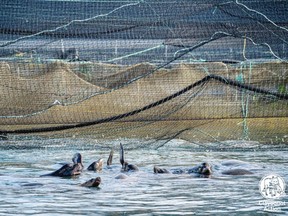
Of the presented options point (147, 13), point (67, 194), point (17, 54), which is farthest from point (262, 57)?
point (67, 194)

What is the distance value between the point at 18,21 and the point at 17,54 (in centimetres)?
94

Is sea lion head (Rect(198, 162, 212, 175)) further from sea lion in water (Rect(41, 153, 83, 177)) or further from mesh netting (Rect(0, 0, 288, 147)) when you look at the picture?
mesh netting (Rect(0, 0, 288, 147))

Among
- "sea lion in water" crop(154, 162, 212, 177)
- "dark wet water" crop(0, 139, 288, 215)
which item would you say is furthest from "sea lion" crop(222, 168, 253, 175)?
"sea lion in water" crop(154, 162, 212, 177)

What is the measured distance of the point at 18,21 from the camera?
51.4 ft

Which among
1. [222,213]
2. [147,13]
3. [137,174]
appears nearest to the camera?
[222,213]

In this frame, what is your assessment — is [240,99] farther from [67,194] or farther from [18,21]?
[67,194]

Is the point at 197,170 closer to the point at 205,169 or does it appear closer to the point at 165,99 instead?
the point at 205,169

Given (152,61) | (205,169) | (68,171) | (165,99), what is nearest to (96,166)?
(68,171)

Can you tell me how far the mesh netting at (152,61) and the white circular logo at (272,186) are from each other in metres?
2.50

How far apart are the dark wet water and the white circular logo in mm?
91

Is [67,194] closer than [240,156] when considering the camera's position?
Yes

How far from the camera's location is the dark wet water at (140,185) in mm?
10164

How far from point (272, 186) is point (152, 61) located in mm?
4605

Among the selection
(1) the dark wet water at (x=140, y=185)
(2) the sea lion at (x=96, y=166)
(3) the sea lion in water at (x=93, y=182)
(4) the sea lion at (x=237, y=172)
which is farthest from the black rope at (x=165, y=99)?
(3) the sea lion in water at (x=93, y=182)
